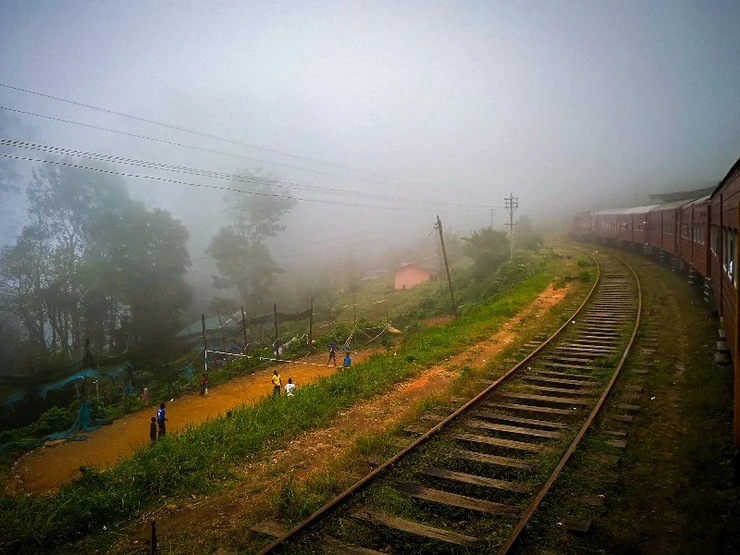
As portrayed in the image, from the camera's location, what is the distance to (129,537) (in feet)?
20.1

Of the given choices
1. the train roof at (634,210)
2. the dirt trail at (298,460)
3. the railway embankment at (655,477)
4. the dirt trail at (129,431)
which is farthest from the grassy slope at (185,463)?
the train roof at (634,210)

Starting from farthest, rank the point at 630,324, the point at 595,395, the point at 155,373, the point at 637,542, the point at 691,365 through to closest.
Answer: the point at 155,373 → the point at 630,324 → the point at 691,365 → the point at 595,395 → the point at 637,542

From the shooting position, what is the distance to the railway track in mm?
5176

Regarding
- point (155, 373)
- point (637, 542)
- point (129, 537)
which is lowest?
point (155, 373)

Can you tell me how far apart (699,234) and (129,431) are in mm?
22529

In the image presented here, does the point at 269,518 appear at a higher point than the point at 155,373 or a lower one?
higher

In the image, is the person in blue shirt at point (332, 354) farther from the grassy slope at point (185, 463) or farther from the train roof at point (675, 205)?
the train roof at point (675, 205)

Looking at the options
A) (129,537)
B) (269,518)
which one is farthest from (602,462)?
(129,537)

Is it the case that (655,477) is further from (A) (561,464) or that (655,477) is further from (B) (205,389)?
(B) (205,389)

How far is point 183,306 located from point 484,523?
131 ft

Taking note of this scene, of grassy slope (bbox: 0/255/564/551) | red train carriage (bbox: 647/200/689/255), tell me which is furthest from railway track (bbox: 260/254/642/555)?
red train carriage (bbox: 647/200/689/255)

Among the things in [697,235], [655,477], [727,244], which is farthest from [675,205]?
[655,477]

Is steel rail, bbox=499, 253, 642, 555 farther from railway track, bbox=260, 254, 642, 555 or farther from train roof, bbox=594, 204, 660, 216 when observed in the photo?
train roof, bbox=594, 204, 660, 216

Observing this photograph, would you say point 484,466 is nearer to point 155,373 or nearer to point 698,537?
point 698,537
